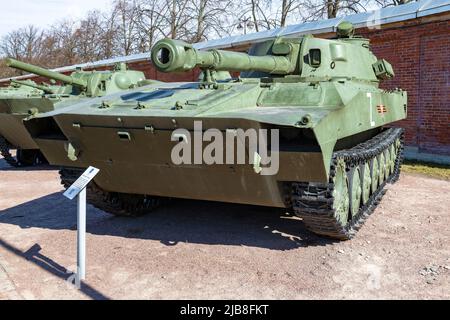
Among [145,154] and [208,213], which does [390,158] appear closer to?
[208,213]

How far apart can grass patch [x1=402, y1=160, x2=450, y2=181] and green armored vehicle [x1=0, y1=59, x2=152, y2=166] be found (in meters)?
5.92

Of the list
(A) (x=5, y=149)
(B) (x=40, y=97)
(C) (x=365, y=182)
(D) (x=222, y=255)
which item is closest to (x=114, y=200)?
(D) (x=222, y=255)

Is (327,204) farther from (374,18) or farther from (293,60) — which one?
(374,18)

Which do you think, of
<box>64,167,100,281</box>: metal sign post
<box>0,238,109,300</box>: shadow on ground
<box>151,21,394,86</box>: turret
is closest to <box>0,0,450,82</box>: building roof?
<box>151,21,394,86</box>: turret

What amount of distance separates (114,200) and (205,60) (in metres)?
2.67

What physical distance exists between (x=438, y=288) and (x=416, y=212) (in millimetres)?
2838

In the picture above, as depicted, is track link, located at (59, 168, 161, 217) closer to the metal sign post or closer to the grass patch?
the metal sign post

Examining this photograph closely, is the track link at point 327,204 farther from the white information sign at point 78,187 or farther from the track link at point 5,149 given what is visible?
the track link at point 5,149

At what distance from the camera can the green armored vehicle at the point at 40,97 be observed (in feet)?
33.9

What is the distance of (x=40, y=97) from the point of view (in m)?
10.5

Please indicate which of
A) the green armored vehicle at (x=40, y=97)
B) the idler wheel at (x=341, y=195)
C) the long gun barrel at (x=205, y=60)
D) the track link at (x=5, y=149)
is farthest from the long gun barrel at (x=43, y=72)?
the idler wheel at (x=341, y=195)

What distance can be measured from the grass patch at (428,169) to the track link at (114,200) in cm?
569

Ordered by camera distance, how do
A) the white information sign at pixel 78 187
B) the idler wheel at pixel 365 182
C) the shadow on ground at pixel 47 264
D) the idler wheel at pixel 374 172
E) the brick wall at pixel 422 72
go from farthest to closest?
the brick wall at pixel 422 72, the idler wheel at pixel 374 172, the idler wheel at pixel 365 182, the white information sign at pixel 78 187, the shadow on ground at pixel 47 264

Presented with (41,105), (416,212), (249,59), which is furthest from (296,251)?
(41,105)
